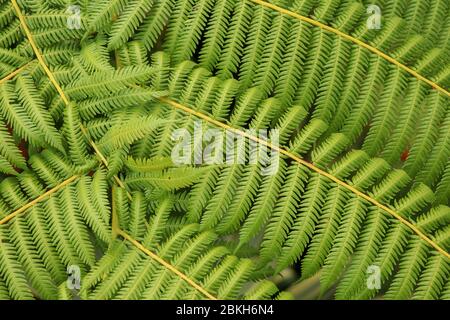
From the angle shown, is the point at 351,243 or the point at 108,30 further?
the point at 108,30

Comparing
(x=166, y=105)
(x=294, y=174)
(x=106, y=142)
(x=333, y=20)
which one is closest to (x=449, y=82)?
(x=333, y=20)

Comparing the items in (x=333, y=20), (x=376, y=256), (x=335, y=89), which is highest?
(x=333, y=20)

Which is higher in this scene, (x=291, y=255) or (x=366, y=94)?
(x=366, y=94)

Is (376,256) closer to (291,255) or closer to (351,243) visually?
(351,243)

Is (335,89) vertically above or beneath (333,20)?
beneath

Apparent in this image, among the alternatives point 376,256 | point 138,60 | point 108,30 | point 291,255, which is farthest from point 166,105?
point 376,256

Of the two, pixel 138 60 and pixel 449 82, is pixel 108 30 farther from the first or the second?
pixel 449 82
